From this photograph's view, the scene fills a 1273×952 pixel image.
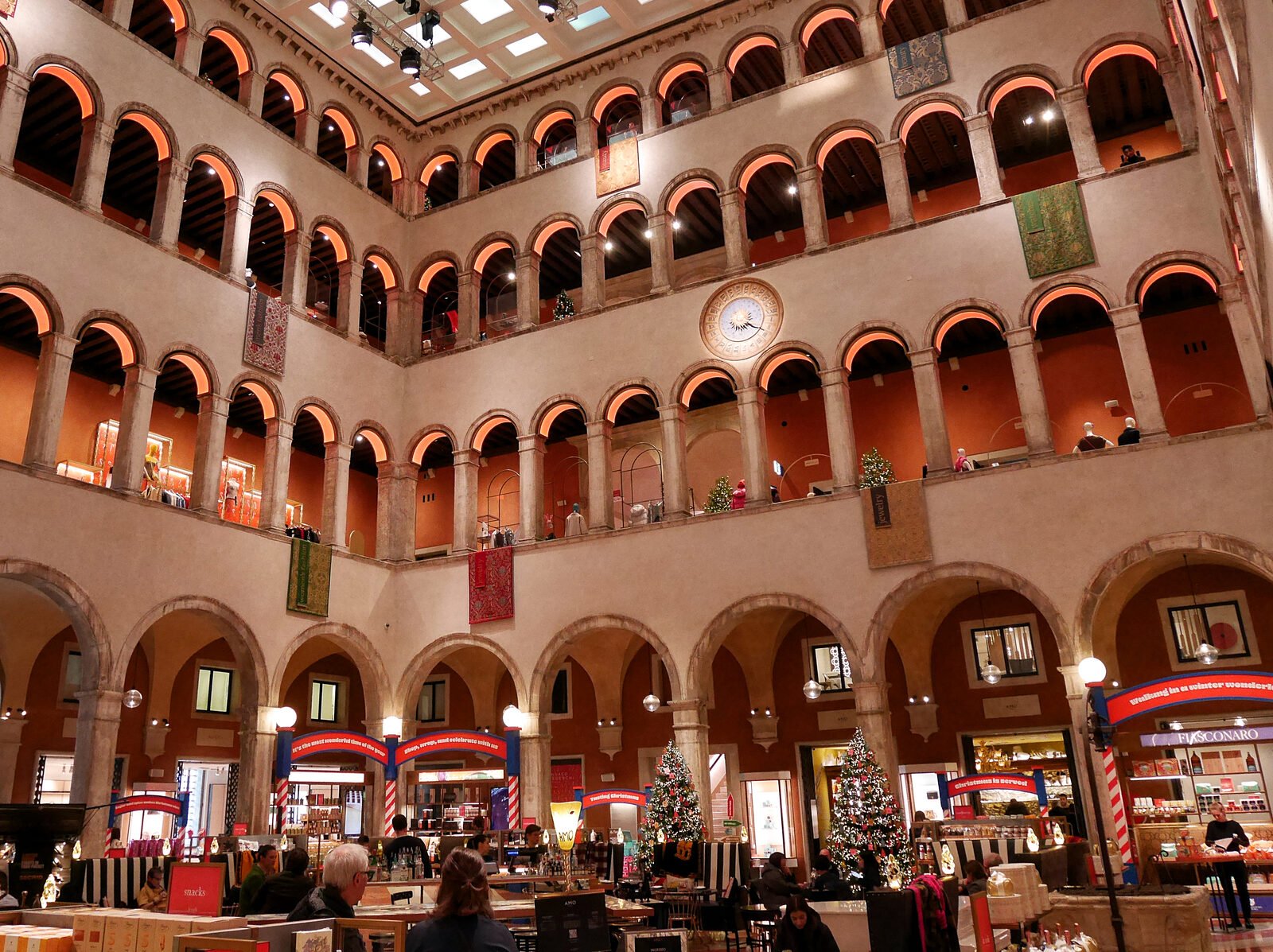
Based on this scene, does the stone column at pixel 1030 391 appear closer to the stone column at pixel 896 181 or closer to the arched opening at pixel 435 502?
the stone column at pixel 896 181

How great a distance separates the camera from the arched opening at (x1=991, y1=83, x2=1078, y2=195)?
18.6m

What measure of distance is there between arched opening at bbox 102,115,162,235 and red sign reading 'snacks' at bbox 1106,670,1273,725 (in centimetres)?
1718

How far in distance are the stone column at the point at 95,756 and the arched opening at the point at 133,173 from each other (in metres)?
8.95

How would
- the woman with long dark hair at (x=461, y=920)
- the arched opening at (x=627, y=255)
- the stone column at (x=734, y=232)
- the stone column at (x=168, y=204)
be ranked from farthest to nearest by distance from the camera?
1. the arched opening at (x=627, y=255)
2. the stone column at (x=734, y=232)
3. the stone column at (x=168, y=204)
4. the woman with long dark hair at (x=461, y=920)

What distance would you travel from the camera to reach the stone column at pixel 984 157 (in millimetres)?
16578

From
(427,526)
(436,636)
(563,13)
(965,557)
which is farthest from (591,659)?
(563,13)

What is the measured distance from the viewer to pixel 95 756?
46.1 feet

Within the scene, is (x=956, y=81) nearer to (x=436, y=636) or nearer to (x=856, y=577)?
(x=856, y=577)

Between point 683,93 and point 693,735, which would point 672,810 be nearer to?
point 693,735

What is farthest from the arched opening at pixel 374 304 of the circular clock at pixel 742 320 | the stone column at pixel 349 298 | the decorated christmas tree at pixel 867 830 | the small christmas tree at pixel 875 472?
the decorated christmas tree at pixel 867 830

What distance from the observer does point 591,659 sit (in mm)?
21578

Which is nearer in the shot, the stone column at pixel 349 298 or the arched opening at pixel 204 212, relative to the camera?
the arched opening at pixel 204 212

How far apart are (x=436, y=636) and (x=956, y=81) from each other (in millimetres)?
13833

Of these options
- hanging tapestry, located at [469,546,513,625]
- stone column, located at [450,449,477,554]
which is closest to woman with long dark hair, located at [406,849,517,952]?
hanging tapestry, located at [469,546,513,625]
